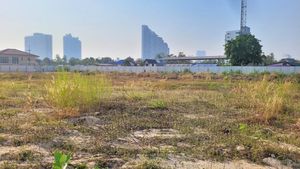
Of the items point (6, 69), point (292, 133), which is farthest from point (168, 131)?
point (6, 69)

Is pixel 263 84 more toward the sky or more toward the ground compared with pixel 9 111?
more toward the sky

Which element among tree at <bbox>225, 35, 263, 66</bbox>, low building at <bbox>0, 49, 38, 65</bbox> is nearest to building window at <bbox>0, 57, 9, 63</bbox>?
low building at <bbox>0, 49, 38, 65</bbox>

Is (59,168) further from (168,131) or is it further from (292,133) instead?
(292,133)

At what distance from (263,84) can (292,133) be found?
338 centimetres

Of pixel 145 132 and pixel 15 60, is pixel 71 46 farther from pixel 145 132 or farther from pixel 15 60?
pixel 145 132

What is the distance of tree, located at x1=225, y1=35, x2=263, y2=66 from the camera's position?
45.1 meters

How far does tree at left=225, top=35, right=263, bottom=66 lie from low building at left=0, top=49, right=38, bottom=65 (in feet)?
133

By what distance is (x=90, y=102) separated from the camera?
27.6 feet

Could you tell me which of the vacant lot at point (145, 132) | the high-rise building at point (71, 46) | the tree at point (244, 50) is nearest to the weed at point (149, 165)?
the vacant lot at point (145, 132)

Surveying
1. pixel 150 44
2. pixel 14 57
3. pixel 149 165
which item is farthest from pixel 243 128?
pixel 150 44

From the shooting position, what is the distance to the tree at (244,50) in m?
45.1

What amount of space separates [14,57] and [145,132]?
213 ft

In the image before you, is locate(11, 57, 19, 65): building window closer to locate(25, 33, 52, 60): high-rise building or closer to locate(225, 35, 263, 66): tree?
locate(225, 35, 263, 66): tree

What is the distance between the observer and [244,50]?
4569cm
